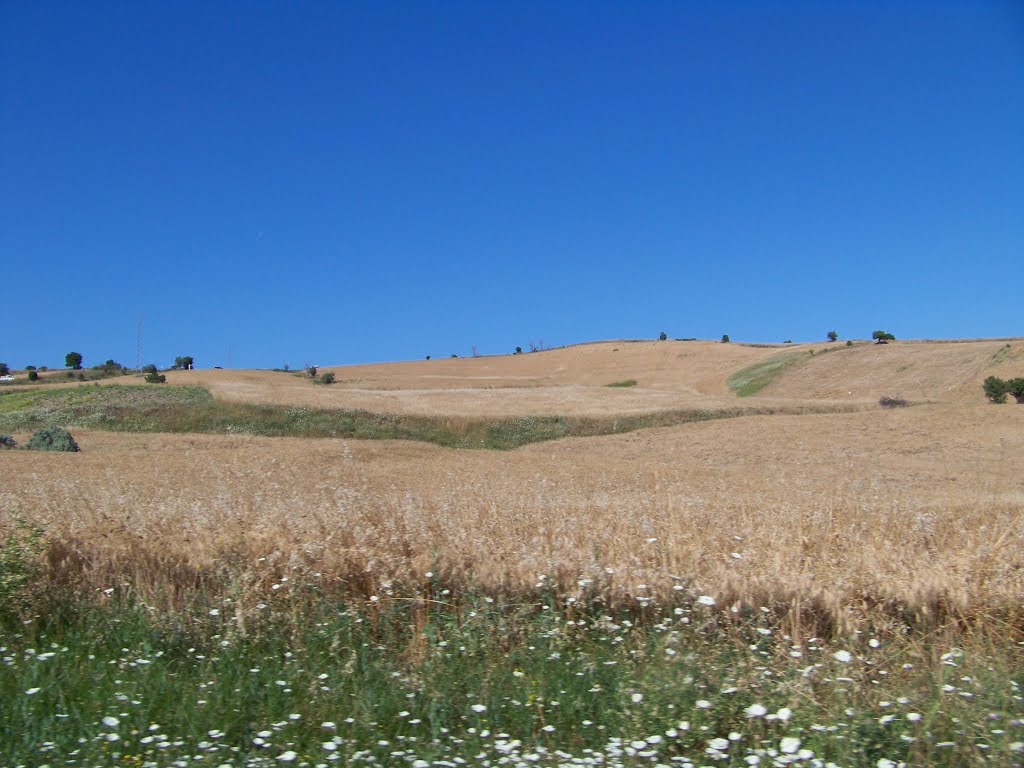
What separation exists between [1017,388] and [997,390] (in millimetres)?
919

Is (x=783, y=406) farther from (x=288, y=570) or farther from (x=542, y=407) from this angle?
(x=288, y=570)

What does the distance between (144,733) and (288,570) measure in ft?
6.57

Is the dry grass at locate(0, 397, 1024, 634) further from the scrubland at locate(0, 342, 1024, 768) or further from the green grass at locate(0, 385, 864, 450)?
the green grass at locate(0, 385, 864, 450)

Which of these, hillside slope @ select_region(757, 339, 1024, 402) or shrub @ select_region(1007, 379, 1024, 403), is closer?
shrub @ select_region(1007, 379, 1024, 403)

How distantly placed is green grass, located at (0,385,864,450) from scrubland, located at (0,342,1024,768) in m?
28.3

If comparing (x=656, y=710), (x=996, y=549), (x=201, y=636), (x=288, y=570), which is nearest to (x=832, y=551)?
(x=996, y=549)

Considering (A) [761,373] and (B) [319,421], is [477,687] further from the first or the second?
(A) [761,373]

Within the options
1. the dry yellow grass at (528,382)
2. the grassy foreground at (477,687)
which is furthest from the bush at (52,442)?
the grassy foreground at (477,687)

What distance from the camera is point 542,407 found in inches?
1779

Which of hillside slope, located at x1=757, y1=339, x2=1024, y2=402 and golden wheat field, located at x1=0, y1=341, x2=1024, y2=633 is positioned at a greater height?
hillside slope, located at x1=757, y1=339, x2=1024, y2=402

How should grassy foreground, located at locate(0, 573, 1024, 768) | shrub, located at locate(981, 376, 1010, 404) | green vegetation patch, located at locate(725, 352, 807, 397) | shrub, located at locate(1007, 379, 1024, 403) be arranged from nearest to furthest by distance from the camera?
grassy foreground, located at locate(0, 573, 1024, 768) → shrub, located at locate(1007, 379, 1024, 403) → shrub, located at locate(981, 376, 1010, 404) → green vegetation patch, located at locate(725, 352, 807, 397)

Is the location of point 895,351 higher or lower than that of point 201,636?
higher

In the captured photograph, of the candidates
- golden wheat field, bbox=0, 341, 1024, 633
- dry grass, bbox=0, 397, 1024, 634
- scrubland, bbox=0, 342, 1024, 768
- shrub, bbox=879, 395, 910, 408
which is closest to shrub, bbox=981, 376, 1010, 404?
shrub, bbox=879, 395, 910, 408

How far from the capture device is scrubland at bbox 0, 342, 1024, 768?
3684mm
